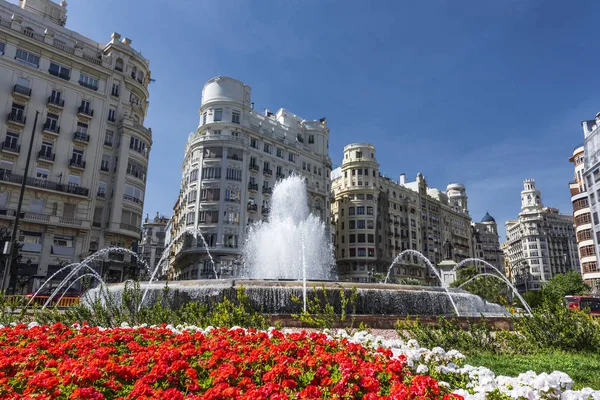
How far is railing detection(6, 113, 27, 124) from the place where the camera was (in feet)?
113

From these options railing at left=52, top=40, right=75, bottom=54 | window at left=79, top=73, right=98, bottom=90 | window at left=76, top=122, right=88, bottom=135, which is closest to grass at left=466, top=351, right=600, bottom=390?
window at left=76, top=122, right=88, bottom=135

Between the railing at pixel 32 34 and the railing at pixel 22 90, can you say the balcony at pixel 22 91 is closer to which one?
the railing at pixel 22 90

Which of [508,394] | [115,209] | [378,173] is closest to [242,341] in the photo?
[508,394]

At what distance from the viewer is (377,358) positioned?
5098mm

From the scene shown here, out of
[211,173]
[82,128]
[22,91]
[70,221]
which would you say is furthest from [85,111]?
[211,173]

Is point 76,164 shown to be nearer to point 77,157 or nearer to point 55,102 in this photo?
point 77,157

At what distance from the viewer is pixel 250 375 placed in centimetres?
429

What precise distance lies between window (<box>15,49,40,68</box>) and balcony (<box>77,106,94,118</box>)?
5151 millimetres

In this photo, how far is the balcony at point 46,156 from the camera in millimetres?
35344

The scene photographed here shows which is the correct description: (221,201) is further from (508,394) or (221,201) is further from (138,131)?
(508,394)

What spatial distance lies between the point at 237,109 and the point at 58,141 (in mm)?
22304

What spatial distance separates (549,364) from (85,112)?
42.1 metres

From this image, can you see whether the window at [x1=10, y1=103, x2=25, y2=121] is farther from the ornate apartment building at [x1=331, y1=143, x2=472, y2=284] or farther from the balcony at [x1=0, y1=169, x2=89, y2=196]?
the ornate apartment building at [x1=331, y1=143, x2=472, y2=284]

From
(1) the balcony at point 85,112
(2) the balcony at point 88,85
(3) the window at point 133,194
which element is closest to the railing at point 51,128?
(1) the balcony at point 85,112
